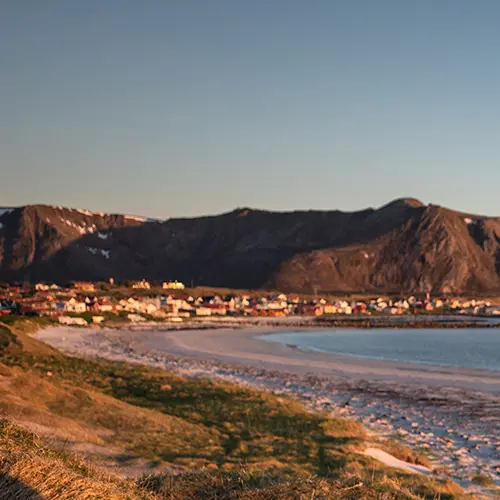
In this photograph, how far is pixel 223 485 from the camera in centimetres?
952

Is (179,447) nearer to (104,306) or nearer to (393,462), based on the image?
(393,462)

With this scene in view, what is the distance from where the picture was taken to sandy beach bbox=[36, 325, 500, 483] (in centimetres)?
2097

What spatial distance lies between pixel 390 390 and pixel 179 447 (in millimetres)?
19556

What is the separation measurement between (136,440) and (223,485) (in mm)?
7984

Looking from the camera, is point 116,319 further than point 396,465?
Yes

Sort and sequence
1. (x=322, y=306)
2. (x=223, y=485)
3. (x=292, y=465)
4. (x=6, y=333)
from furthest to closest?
1. (x=322, y=306)
2. (x=6, y=333)
3. (x=292, y=465)
4. (x=223, y=485)

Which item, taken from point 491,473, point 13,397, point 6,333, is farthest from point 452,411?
point 6,333

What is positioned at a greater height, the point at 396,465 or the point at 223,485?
the point at 223,485

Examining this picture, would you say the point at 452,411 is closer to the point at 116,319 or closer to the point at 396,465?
the point at 396,465

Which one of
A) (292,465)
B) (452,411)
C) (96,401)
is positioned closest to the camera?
(292,465)

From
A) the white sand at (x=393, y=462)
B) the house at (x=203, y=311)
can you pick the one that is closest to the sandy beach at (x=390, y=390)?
the white sand at (x=393, y=462)

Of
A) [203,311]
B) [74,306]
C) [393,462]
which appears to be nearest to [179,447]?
[393,462]

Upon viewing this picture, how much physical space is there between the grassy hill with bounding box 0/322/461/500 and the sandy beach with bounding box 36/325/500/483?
231 cm

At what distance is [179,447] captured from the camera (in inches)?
674
